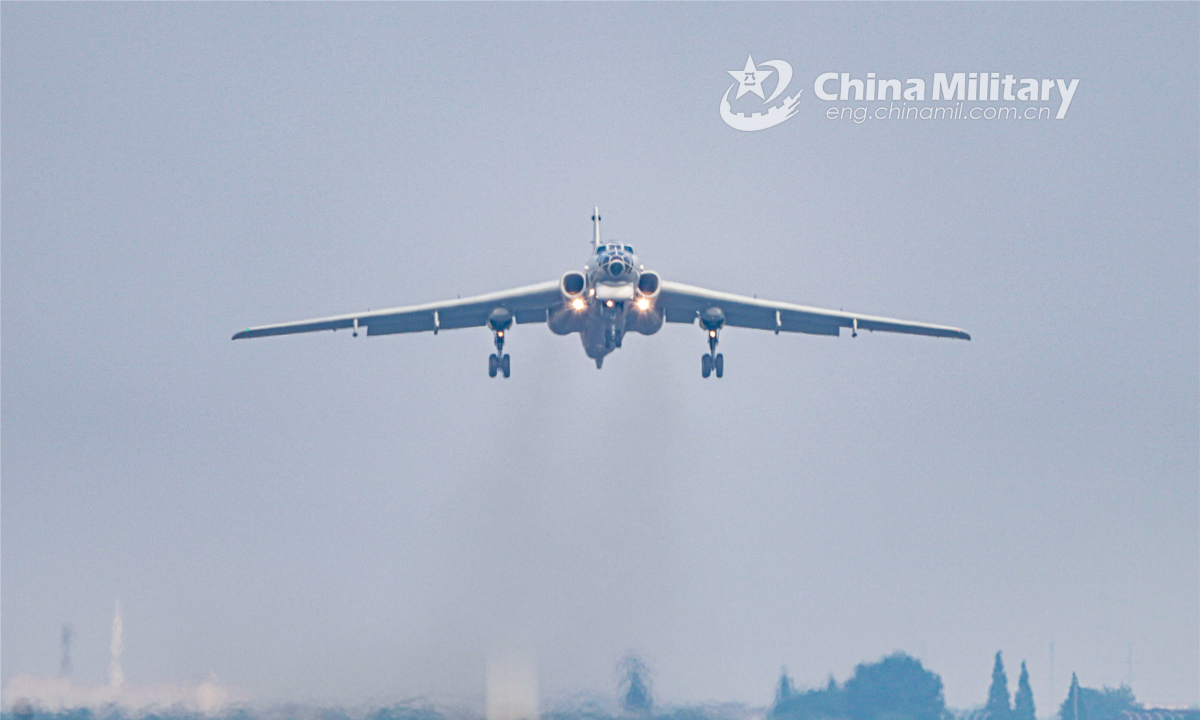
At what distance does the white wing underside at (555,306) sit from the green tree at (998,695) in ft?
32.4

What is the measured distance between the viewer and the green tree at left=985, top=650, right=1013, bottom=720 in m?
49.4

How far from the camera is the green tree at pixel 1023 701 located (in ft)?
163

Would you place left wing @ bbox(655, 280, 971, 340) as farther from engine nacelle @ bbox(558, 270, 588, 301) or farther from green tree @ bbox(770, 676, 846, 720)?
green tree @ bbox(770, 676, 846, 720)

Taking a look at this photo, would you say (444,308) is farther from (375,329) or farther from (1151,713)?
(1151,713)

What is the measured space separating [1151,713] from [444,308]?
24792 mm

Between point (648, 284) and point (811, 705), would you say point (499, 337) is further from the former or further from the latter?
point (811, 705)

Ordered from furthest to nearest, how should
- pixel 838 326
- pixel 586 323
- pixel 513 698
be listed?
pixel 838 326 → pixel 586 323 → pixel 513 698

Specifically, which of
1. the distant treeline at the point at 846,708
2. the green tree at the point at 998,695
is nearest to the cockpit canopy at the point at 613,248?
the distant treeline at the point at 846,708

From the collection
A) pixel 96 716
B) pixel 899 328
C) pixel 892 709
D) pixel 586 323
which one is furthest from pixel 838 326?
pixel 96 716

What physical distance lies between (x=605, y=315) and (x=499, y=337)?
381 cm

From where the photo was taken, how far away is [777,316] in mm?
49312

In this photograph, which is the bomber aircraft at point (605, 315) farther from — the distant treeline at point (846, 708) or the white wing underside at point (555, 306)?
the distant treeline at point (846, 708)

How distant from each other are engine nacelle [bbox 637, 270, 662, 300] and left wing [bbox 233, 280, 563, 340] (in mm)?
3050

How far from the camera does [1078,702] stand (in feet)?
165
